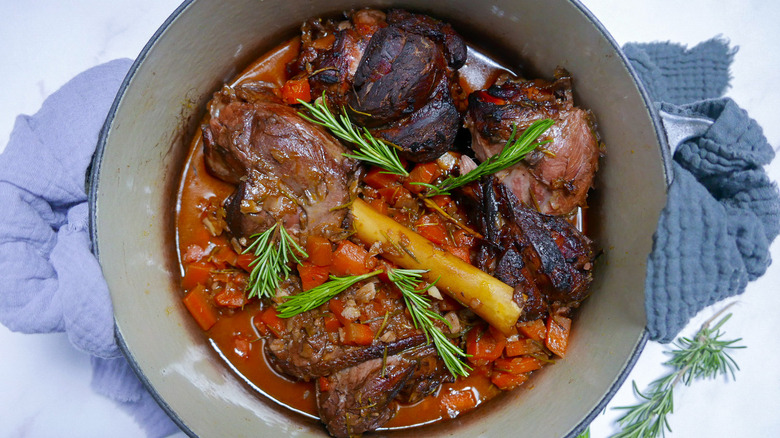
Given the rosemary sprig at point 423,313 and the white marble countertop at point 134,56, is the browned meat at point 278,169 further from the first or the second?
the white marble countertop at point 134,56

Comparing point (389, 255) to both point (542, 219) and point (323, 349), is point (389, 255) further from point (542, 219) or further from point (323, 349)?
point (542, 219)

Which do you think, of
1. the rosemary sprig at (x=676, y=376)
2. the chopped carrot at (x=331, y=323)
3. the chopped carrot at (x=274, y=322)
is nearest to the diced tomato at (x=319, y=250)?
the chopped carrot at (x=331, y=323)

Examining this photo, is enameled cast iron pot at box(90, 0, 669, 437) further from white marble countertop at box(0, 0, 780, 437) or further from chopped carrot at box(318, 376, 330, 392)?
white marble countertop at box(0, 0, 780, 437)

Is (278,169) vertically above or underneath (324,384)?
above

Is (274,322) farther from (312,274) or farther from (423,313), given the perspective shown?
(423,313)

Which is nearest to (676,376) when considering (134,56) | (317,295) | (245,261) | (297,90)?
(317,295)
